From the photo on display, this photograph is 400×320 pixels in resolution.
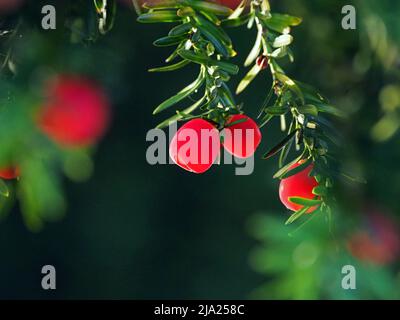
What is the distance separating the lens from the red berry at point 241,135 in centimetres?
72

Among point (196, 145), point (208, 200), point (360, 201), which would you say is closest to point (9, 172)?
point (196, 145)

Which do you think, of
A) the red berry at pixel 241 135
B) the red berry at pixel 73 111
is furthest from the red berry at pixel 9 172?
the red berry at pixel 241 135

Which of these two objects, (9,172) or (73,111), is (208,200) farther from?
(9,172)

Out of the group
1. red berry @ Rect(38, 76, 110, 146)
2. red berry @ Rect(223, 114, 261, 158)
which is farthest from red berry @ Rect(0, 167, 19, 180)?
red berry @ Rect(223, 114, 261, 158)

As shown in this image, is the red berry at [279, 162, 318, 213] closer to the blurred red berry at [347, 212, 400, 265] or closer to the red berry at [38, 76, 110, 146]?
the blurred red berry at [347, 212, 400, 265]

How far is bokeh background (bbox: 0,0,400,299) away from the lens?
2.57 ft

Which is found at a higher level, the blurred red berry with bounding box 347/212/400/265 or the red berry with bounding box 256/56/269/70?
the red berry with bounding box 256/56/269/70

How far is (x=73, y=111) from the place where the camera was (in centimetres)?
97

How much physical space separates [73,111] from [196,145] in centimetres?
28

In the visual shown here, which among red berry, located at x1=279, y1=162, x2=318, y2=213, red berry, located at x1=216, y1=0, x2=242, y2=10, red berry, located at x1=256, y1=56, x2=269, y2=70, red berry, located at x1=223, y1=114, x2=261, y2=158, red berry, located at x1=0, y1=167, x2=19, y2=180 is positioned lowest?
red berry, located at x1=279, y1=162, x2=318, y2=213

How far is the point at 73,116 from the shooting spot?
967 mm

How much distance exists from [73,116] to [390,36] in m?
0.36

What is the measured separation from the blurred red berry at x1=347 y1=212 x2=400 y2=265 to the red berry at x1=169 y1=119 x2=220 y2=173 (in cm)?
14

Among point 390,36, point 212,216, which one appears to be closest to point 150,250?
point 212,216
